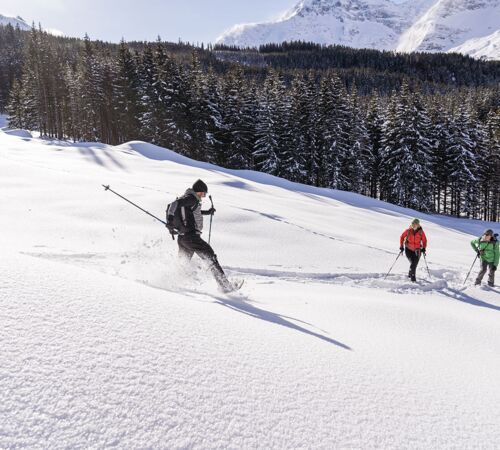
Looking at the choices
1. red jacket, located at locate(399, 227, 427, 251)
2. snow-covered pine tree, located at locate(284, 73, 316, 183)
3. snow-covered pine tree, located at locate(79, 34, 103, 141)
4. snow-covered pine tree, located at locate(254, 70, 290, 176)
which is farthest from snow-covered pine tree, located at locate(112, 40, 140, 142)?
red jacket, located at locate(399, 227, 427, 251)

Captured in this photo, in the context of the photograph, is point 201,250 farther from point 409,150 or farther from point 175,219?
point 409,150

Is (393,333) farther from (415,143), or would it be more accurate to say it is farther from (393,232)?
(415,143)

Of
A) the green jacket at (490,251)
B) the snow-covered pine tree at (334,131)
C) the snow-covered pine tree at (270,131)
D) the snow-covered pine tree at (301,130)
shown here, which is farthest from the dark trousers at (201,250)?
the snow-covered pine tree at (334,131)

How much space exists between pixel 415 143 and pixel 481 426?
4303cm

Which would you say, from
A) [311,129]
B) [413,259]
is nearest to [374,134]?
[311,129]

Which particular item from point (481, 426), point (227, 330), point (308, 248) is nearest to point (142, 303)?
point (227, 330)

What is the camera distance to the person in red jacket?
10195mm

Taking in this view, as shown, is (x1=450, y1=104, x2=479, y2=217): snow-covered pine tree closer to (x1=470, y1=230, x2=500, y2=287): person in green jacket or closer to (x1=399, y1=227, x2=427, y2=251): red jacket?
(x1=470, y1=230, x2=500, y2=287): person in green jacket

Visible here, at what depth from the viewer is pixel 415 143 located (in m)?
41.5

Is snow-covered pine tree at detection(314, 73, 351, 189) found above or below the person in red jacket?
above

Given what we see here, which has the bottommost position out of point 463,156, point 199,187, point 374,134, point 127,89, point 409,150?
point 199,187

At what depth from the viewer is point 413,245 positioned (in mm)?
10305

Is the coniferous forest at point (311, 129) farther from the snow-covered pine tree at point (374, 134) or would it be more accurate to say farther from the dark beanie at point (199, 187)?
the dark beanie at point (199, 187)

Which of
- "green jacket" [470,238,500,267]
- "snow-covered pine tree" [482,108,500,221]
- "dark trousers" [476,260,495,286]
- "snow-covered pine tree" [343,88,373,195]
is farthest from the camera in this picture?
"snow-covered pine tree" [482,108,500,221]
